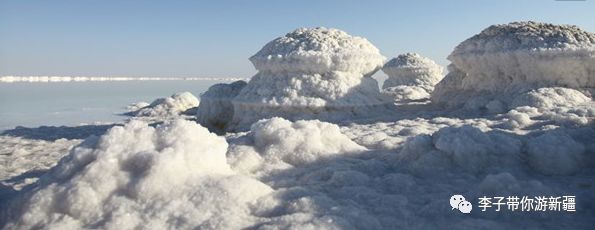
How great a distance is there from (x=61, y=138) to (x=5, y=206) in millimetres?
5452

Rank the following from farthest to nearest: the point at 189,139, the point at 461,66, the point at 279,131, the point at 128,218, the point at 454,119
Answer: the point at 461,66
the point at 454,119
the point at 279,131
the point at 189,139
the point at 128,218

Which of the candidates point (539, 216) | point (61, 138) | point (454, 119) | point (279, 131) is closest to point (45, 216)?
point (279, 131)

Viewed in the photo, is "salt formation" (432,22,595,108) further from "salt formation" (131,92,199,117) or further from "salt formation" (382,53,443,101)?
"salt formation" (131,92,199,117)

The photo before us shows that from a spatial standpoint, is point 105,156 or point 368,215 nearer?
point 368,215

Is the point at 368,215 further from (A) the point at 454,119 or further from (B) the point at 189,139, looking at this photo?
(A) the point at 454,119

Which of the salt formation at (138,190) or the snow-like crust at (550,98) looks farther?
the snow-like crust at (550,98)

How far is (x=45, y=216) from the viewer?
8.16 ft

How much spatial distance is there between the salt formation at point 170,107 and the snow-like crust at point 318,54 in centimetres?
569

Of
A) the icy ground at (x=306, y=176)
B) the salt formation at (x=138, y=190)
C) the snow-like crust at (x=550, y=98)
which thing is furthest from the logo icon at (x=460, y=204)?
the snow-like crust at (x=550, y=98)

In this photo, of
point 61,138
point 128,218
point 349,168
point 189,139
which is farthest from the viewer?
point 61,138

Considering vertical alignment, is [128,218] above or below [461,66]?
below

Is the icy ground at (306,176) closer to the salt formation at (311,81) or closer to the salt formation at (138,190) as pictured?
the salt formation at (138,190)

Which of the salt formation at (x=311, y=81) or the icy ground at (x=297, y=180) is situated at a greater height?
the salt formation at (x=311, y=81)

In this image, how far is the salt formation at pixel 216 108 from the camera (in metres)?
8.78
